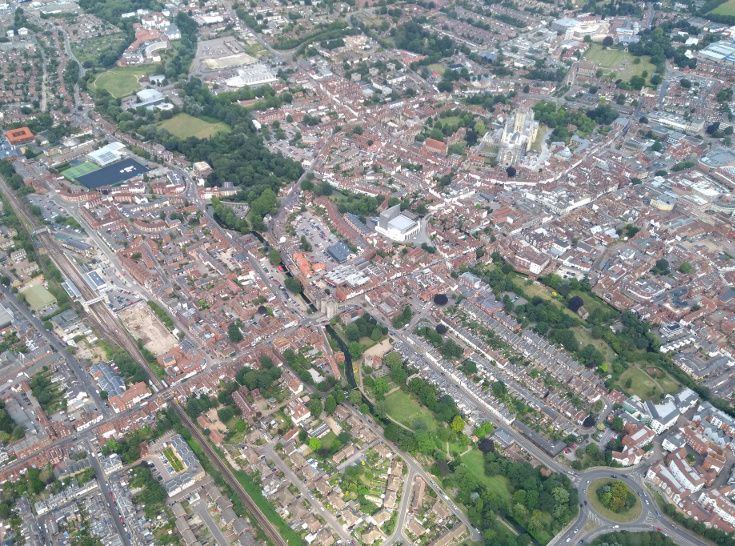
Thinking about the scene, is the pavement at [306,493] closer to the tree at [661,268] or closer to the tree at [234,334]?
the tree at [234,334]

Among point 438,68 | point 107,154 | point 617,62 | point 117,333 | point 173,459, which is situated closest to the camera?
point 173,459

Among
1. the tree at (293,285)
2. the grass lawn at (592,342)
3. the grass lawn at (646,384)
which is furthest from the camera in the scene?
the tree at (293,285)

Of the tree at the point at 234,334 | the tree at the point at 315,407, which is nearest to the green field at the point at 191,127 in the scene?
the tree at the point at 234,334

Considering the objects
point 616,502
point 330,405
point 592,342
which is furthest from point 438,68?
point 616,502

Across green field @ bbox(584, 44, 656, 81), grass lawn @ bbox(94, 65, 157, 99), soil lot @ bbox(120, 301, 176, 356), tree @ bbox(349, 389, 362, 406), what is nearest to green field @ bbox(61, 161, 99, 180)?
grass lawn @ bbox(94, 65, 157, 99)

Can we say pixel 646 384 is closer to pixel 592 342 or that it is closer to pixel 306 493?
pixel 592 342

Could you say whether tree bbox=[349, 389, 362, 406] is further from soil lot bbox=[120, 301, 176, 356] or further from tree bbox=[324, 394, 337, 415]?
soil lot bbox=[120, 301, 176, 356]

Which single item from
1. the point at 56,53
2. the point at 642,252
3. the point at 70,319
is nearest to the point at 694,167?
the point at 642,252
